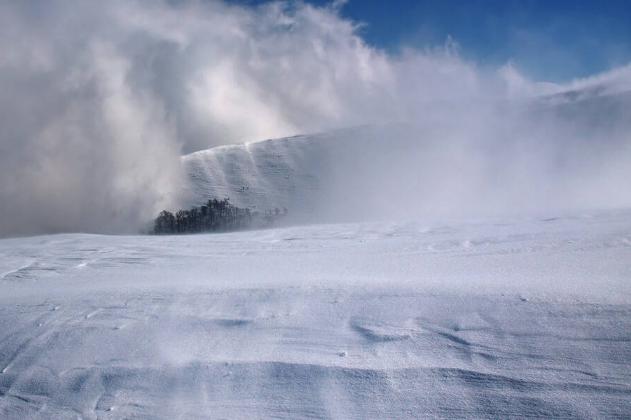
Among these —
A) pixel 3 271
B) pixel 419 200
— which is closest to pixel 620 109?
pixel 419 200

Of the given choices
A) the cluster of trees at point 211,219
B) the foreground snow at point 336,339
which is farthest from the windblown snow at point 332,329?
the cluster of trees at point 211,219

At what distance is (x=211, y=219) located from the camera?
23875 millimetres

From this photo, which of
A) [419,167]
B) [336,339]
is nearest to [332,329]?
[336,339]

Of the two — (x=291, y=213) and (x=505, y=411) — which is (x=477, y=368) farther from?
(x=291, y=213)

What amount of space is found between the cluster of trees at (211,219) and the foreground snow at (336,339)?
17.2m

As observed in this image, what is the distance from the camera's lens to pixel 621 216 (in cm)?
608

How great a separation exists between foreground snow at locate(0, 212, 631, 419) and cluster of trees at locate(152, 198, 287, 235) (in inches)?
677

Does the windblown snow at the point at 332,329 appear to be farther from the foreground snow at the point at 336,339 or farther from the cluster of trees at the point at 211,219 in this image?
the cluster of trees at the point at 211,219

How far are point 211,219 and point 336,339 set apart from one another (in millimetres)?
21952

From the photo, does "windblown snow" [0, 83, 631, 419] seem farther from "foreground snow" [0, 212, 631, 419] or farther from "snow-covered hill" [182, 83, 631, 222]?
"snow-covered hill" [182, 83, 631, 222]

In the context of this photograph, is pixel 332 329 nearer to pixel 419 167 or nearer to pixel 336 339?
pixel 336 339

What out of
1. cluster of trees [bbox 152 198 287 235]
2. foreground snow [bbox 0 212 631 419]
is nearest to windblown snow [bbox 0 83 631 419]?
foreground snow [bbox 0 212 631 419]

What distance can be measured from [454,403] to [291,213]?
91.5 feet

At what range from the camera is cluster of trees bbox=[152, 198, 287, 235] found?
22406mm
